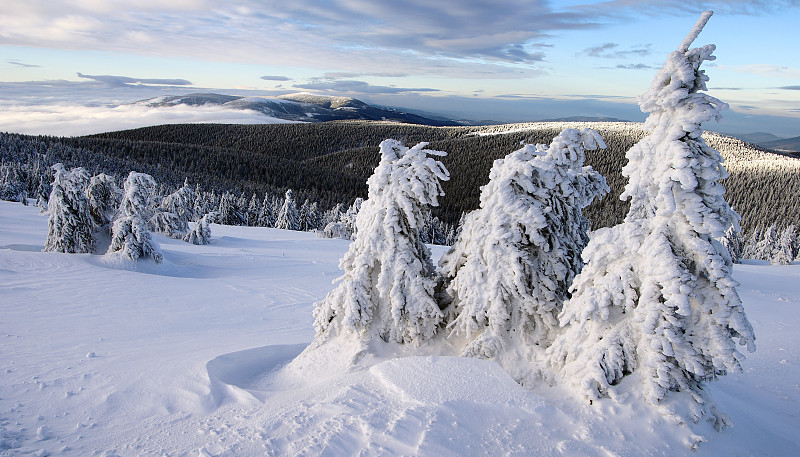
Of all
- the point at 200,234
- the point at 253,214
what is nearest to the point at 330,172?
the point at 253,214

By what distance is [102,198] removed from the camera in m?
20.4

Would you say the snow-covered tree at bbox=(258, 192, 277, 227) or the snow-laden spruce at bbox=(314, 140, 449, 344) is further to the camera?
the snow-covered tree at bbox=(258, 192, 277, 227)

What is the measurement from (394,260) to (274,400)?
10.5 ft

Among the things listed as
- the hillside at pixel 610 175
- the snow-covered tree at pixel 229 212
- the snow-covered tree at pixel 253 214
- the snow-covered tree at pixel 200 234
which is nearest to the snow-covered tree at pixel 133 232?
the snow-covered tree at pixel 200 234

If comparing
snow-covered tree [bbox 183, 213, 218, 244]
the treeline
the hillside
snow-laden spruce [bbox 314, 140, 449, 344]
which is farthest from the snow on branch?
the hillside

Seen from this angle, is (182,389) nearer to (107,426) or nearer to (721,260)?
(107,426)

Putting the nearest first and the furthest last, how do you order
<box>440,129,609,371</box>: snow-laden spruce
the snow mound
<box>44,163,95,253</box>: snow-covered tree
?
the snow mound → <box>440,129,609,371</box>: snow-laden spruce → <box>44,163,95,253</box>: snow-covered tree

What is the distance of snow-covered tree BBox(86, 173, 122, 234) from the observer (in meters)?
20.0

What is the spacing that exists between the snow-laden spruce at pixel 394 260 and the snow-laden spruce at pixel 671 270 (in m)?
2.92

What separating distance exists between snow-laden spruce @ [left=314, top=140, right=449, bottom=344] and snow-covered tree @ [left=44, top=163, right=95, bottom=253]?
17486mm

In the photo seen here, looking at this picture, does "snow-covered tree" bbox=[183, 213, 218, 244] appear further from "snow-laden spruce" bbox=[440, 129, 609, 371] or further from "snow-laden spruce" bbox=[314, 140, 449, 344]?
"snow-laden spruce" bbox=[440, 129, 609, 371]

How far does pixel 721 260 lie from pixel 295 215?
61589 millimetres

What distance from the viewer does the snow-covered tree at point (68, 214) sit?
18844mm

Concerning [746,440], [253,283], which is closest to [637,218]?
[746,440]
